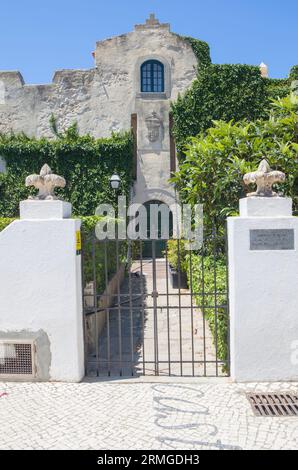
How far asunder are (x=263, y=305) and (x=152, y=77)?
17199 millimetres

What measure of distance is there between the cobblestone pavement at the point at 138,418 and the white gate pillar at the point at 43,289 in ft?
1.33

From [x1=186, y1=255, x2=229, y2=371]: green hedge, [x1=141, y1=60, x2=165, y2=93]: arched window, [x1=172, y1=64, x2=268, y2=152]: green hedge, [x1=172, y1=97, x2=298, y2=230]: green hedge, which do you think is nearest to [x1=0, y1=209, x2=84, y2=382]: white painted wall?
[x1=186, y1=255, x2=229, y2=371]: green hedge

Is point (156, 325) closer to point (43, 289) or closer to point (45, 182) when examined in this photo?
point (43, 289)

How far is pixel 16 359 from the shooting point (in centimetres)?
582

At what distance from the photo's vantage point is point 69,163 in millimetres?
19688

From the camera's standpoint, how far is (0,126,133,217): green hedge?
19.6m

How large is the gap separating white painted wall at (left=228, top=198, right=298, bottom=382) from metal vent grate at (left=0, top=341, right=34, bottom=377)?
291cm

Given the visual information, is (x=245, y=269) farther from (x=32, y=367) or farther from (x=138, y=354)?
(x=32, y=367)

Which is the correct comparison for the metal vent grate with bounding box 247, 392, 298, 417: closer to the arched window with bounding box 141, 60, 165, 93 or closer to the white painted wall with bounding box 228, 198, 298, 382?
the white painted wall with bounding box 228, 198, 298, 382

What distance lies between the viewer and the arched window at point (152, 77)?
20.3 meters

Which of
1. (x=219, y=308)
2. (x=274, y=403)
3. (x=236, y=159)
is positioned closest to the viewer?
(x=274, y=403)

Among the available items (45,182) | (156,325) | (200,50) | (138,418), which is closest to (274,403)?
(138,418)

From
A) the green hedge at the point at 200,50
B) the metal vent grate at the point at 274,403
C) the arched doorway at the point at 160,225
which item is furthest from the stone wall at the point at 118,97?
the metal vent grate at the point at 274,403

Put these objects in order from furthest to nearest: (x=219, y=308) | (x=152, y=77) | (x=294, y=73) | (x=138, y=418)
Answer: (x=152, y=77)
(x=294, y=73)
(x=219, y=308)
(x=138, y=418)
